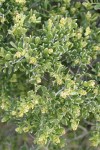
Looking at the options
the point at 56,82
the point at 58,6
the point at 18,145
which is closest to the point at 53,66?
the point at 56,82

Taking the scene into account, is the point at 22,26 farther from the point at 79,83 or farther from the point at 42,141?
the point at 42,141

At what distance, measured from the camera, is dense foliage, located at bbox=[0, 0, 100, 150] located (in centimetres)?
271

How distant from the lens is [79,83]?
2.86 m

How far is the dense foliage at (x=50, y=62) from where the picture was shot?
271 centimetres

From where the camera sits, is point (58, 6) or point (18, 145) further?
point (18, 145)

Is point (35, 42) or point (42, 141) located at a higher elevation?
point (35, 42)

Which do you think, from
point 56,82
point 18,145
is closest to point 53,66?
point 56,82

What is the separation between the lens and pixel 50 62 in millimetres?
2723

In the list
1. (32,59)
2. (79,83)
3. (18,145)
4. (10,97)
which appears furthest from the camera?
(18,145)

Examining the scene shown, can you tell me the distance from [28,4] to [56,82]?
2.20 ft

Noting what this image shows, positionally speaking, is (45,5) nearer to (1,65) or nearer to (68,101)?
(1,65)

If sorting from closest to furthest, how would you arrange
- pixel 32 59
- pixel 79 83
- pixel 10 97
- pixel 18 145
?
pixel 32 59 → pixel 79 83 → pixel 10 97 → pixel 18 145

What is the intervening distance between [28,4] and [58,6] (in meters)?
0.25

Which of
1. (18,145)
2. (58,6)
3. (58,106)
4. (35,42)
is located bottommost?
(18,145)
